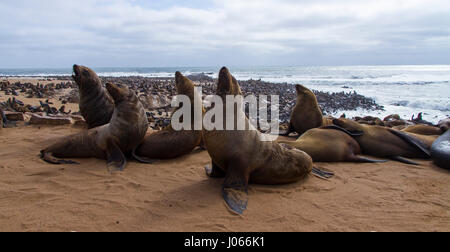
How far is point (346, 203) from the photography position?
3.08 metres

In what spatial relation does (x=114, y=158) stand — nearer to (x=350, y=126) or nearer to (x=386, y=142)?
(x=350, y=126)

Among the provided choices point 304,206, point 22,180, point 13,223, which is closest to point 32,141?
point 22,180

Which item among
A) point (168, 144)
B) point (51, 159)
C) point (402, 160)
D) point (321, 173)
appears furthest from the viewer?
point (402, 160)

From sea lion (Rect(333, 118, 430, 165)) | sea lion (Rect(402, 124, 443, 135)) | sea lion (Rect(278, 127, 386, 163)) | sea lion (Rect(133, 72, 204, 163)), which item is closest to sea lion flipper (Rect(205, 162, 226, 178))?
sea lion (Rect(133, 72, 204, 163))

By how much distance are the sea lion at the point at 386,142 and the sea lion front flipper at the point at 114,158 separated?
373 cm

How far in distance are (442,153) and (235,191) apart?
344cm

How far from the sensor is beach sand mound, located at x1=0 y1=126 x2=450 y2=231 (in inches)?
99.7

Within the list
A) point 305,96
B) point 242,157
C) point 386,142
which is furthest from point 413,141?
point 242,157

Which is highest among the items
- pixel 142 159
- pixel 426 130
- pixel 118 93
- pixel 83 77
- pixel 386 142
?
pixel 83 77

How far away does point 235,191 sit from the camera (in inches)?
123

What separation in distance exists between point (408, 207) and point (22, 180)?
169 inches

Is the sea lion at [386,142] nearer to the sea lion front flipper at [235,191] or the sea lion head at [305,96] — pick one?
the sea lion head at [305,96]
